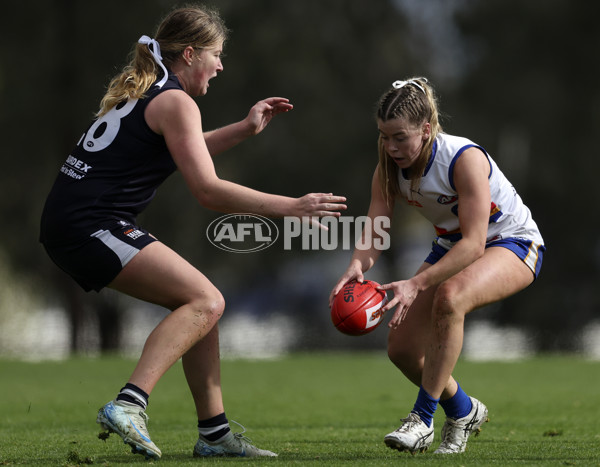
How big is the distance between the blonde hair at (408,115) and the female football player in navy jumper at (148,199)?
777 millimetres

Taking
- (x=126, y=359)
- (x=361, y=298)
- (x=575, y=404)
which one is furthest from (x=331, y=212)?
(x=126, y=359)

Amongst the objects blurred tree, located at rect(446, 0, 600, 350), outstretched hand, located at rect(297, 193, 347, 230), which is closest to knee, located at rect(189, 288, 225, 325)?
outstretched hand, located at rect(297, 193, 347, 230)

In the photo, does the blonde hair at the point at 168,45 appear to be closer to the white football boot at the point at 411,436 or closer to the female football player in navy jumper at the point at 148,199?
the female football player in navy jumper at the point at 148,199

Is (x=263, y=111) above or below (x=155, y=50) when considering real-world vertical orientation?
below

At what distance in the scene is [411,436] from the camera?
13.5 ft

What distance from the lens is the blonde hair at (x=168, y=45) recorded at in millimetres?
4105

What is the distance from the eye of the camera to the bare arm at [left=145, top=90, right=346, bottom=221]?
3801mm

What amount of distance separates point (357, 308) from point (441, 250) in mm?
773

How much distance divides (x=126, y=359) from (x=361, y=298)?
10.2 m

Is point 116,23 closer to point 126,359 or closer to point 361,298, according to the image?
point 126,359

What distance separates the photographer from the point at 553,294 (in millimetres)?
17719

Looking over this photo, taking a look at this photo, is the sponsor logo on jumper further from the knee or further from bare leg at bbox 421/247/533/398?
bare leg at bbox 421/247/533/398

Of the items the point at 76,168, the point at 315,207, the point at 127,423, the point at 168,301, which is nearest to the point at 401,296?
the point at 315,207

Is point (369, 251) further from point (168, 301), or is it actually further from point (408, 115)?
point (168, 301)
